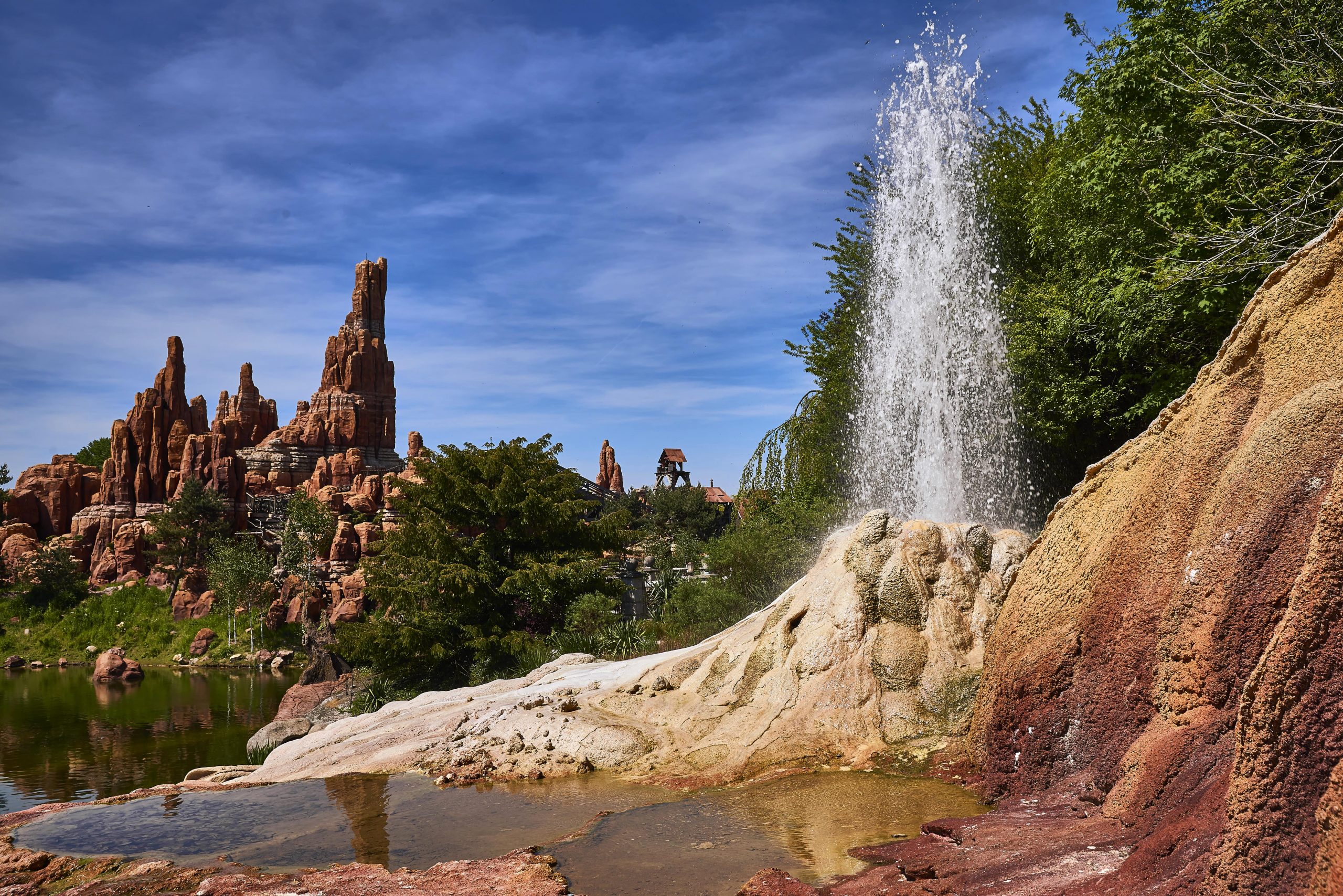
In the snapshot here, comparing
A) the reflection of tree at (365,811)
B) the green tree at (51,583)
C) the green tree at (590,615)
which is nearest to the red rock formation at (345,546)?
the green tree at (51,583)

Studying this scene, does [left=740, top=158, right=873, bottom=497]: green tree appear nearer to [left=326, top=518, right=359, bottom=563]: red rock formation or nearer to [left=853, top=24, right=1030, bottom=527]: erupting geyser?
[left=853, top=24, right=1030, bottom=527]: erupting geyser

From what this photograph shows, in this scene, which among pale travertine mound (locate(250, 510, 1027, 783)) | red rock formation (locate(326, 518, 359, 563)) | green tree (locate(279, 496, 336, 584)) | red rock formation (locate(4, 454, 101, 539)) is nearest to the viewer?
pale travertine mound (locate(250, 510, 1027, 783))

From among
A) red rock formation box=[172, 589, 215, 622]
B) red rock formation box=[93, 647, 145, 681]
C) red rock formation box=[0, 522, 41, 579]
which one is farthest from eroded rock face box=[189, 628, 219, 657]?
red rock formation box=[0, 522, 41, 579]

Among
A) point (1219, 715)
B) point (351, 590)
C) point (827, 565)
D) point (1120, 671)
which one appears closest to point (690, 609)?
point (827, 565)

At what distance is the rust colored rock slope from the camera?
3.72m

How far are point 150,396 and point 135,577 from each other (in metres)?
22.0

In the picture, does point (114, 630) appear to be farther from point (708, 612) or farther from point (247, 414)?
point (708, 612)

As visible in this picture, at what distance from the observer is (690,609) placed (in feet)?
78.3

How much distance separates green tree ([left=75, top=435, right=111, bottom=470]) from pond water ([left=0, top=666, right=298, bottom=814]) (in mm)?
51064

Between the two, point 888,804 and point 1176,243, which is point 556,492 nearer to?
point 1176,243

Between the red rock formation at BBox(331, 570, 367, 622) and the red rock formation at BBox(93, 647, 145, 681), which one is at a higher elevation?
the red rock formation at BBox(331, 570, 367, 622)

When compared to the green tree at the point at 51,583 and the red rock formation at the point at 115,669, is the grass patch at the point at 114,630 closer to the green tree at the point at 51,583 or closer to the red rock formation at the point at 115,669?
the green tree at the point at 51,583

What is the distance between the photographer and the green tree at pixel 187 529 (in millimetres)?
61500

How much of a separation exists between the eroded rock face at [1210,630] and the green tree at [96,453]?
10464 cm
